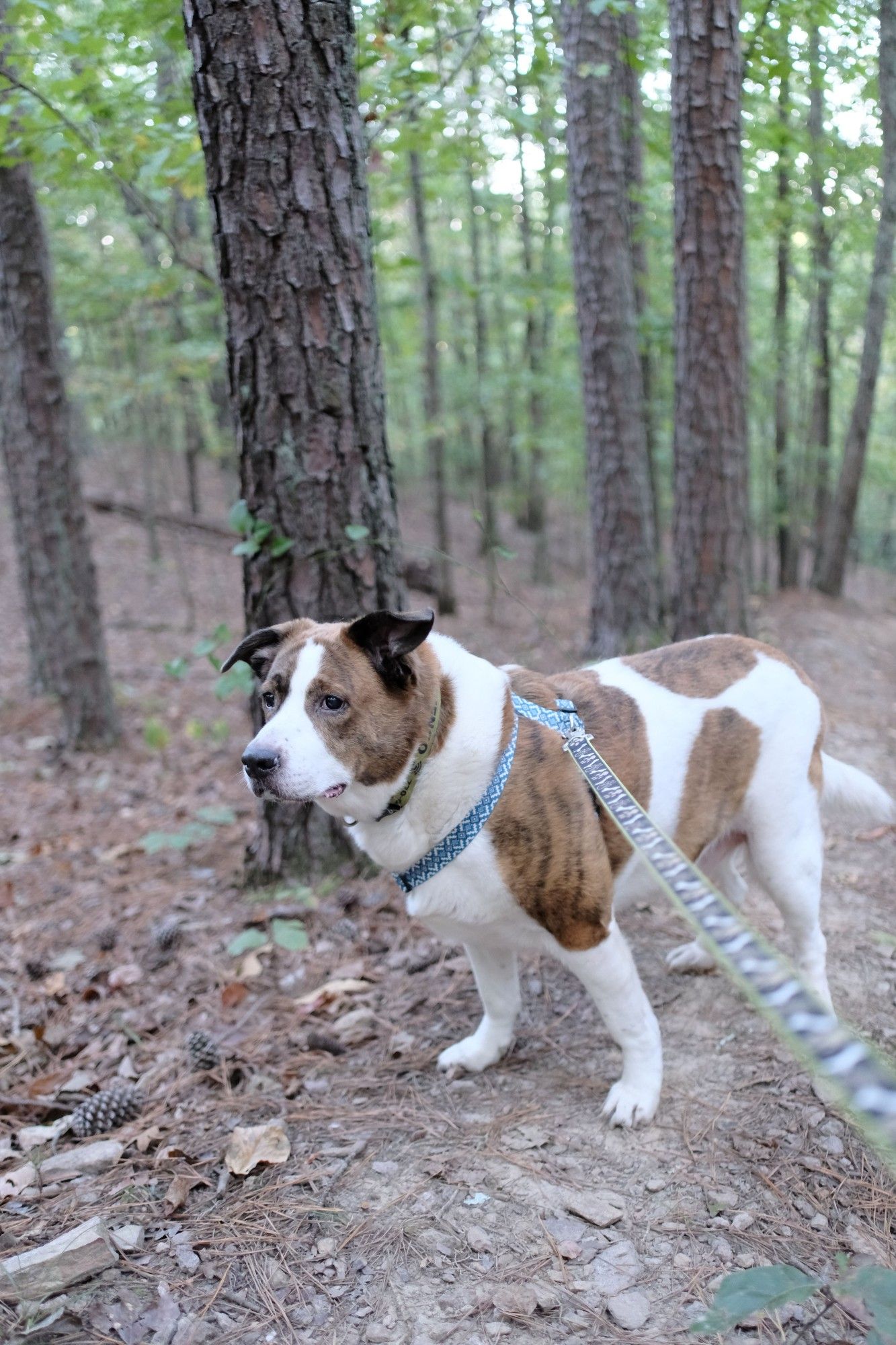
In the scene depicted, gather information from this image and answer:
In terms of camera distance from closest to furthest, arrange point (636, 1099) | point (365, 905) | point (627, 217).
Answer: point (636, 1099) → point (365, 905) → point (627, 217)

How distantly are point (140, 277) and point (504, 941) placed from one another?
461 inches

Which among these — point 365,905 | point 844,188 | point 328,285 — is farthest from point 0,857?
point 844,188

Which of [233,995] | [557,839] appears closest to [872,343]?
[557,839]

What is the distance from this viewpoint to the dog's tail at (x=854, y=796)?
3908mm

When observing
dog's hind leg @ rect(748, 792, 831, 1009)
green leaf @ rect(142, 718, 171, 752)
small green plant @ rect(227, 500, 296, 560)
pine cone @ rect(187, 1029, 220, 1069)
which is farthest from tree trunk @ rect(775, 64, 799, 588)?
pine cone @ rect(187, 1029, 220, 1069)

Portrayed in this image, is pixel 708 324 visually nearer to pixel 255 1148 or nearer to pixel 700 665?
pixel 700 665

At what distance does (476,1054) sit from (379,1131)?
0.54m

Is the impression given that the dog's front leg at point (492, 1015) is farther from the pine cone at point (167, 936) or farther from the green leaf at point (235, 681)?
the green leaf at point (235, 681)

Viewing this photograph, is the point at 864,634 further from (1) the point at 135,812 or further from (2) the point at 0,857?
(2) the point at 0,857

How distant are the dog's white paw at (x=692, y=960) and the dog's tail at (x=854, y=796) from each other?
2.81ft

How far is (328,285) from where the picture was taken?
444cm

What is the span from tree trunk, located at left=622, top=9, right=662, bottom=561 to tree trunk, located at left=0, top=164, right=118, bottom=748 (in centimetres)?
552

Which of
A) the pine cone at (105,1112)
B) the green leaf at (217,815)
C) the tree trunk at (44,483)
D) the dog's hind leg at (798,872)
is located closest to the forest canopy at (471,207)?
the tree trunk at (44,483)

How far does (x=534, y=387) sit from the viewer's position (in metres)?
16.8
